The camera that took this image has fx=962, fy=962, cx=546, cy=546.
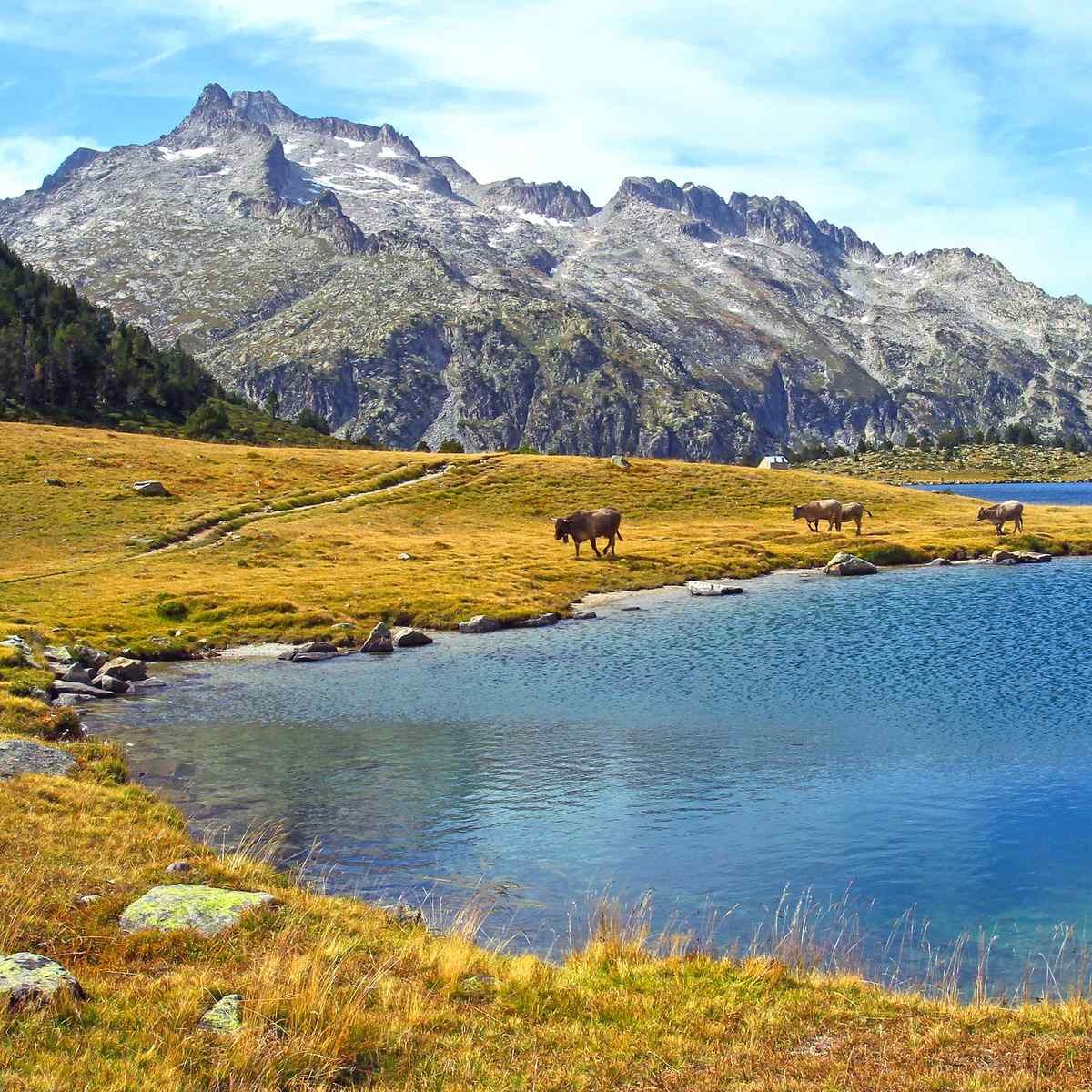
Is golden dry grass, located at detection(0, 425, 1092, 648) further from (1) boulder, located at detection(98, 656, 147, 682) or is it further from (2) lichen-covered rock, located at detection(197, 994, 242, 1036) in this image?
(2) lichen-covered rock, located at detection(197, 994, 242, 1036)

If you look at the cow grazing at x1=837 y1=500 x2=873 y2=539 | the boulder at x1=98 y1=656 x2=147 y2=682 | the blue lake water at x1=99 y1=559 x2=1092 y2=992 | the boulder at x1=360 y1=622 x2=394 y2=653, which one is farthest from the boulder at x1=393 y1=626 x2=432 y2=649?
the cow grazing at x1=837 y1=500 x2=873 y2=539

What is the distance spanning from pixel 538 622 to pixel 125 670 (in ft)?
82.9

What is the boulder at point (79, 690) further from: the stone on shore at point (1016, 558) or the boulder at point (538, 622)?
the stone on shore at point (1016, 558)

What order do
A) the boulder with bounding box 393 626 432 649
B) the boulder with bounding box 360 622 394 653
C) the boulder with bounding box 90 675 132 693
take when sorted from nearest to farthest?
the boulder with bounding box 90 675 132 693 → the boulder with bounding box 360 622 394 653 → the boulder with bounding box 393 626 432 649

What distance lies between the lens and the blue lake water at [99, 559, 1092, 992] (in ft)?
69.2

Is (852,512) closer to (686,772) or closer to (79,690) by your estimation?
(686,772)

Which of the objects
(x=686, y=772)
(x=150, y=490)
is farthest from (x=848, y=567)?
(x=150, y=490)

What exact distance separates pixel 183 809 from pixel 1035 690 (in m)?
33.5

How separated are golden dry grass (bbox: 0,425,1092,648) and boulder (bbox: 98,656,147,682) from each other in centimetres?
596

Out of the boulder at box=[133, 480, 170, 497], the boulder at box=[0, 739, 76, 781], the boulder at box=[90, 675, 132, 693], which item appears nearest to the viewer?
the boulder at box=[0, 739, 76, 781]

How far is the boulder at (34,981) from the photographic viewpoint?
11.6m

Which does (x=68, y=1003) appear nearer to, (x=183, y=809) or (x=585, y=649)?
(x=183, y=809)

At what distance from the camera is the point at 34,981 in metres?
11.9

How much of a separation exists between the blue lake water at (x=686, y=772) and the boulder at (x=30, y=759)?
11.0ft
